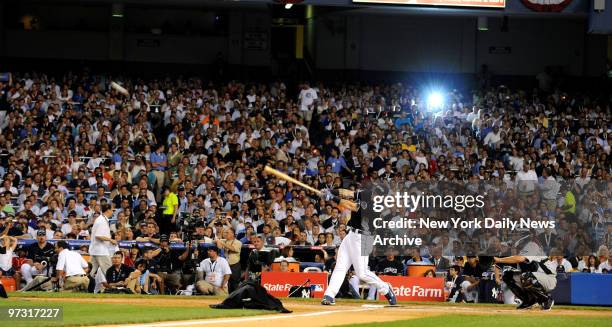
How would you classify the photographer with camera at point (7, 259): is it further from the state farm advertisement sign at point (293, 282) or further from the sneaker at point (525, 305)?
the sneaker at point (525, 305)

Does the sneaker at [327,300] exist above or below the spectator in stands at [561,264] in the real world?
below

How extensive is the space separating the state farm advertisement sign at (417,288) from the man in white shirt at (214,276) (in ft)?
10.2

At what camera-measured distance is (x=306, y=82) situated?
36125mm

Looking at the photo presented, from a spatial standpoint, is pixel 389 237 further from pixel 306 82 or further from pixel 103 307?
pixel 306 82

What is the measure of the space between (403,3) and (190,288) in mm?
11287

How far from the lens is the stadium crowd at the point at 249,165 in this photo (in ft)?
78.4

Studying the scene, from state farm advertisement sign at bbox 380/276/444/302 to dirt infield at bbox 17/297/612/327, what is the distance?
158cm

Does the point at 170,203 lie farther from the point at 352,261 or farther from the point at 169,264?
the point at 352,261

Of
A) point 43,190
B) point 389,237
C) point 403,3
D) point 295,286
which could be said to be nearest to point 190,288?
point 295,286

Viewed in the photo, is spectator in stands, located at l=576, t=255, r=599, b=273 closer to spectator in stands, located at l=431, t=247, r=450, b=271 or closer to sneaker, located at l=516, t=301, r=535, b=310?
spectator in stands, located at l=431, t=247, r=450, b=271

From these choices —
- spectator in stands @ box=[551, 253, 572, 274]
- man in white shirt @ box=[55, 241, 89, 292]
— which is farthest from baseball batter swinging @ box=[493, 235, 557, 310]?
man in white shirt @ box=[55, 241, 89, 292]

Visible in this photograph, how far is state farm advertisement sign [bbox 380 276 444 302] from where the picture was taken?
22.5 m

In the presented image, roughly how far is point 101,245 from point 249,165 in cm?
731

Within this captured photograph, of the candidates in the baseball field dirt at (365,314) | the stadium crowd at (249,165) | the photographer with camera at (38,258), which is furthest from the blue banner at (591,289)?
the photographer with camera at (38,258)
